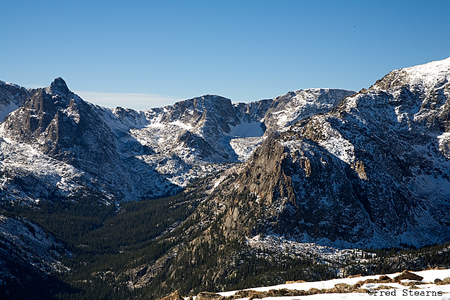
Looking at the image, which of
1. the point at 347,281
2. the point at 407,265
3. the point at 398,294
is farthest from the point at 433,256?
the point at 398,294

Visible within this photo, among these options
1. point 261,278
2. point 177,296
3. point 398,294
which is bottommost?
point 261,278

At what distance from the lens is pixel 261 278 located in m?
196

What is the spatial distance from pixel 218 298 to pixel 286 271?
113m

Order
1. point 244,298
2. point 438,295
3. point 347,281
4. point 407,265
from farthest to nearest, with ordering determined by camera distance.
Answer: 1. point 407,265
2. point 347,281
3. point 244,298
4. point 438,295

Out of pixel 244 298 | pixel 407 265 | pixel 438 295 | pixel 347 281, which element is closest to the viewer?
pixel 438 295

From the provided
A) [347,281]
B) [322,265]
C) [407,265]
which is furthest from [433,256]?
[347,281]

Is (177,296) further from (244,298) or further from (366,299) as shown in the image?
(366,299)

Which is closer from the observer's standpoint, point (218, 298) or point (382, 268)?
point (218, 298)

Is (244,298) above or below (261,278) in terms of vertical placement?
above

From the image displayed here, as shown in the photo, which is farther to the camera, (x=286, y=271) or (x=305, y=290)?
(x=286, y=271)

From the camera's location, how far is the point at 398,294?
80.3m

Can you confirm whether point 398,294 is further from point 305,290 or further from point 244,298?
point 244,298

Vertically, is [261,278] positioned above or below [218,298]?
below

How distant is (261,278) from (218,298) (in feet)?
357
